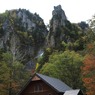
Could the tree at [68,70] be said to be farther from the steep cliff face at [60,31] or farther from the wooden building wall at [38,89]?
the steep cliff face at [60,31]

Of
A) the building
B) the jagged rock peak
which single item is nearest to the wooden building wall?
the building

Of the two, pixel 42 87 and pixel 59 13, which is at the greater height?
pixel 59 13

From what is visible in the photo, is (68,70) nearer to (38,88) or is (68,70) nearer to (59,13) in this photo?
(38,88)

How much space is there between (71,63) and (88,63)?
2032 cm

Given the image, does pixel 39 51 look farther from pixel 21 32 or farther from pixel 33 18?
pixel 33 18

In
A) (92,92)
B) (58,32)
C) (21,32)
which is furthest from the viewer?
(21,32)

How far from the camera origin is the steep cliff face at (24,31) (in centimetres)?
11288

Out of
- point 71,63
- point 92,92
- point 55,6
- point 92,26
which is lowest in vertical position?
point 92,92

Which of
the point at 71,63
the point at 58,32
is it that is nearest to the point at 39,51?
the point at 58,32

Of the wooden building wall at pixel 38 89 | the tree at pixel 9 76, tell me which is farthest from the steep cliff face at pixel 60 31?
the wooden building wall at pixel 38 89

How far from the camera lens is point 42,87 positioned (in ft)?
147

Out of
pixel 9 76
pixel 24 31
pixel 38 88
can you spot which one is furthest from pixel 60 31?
pixel 38 88

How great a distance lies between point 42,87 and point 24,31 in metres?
79.6

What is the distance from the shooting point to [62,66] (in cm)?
6241
